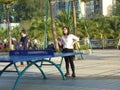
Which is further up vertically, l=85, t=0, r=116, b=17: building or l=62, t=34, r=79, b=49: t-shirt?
l=62, t=34, r=79, b=49: t-shirt

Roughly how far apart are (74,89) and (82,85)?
0.84m

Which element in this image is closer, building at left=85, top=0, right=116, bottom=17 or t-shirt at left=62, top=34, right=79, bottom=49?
t-shirt at left=62, top=34, right=79, bottom=49

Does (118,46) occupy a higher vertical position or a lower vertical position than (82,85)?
lower

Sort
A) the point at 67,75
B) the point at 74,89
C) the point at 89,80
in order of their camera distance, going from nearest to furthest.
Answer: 1. the point at 74,89
2. the point at 89,80
3. the point at 67,75

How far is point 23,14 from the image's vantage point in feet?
374

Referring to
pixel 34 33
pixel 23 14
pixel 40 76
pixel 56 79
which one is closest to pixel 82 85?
pixel 56 79

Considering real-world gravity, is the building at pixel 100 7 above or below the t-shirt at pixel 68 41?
below

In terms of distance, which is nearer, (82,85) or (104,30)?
(82,85)

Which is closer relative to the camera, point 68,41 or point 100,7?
point 68,41

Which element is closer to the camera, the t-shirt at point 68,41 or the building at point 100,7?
the t-shirt at point 68,41

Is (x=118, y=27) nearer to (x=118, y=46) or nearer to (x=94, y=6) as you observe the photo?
(x=118, y=46)

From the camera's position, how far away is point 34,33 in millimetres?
49750

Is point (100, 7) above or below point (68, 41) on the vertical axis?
below

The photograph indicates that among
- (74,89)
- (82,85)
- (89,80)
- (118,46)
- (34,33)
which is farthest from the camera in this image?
(34,33)
